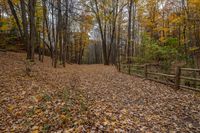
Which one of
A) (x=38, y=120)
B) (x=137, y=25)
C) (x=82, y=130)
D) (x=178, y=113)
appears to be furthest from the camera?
(x=137, y=25)

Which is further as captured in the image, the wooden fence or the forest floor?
the wooden fence

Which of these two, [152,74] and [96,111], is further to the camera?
[152,74]

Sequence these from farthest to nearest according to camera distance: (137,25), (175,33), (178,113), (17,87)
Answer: (137,25) → (175,33) → (17,87) → (178,113)

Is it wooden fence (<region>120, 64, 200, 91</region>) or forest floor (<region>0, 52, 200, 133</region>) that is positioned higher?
wooden fence (<region>120, 64, 200, 91</region>)

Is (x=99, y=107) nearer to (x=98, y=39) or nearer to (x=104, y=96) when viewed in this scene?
(x=104, y=96)

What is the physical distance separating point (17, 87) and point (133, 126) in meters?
5.06

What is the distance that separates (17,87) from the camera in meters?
6.96

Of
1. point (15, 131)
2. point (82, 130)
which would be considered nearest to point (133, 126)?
point (82, 130)

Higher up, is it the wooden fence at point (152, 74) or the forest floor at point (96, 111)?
the wooden fence at point (152, 74)

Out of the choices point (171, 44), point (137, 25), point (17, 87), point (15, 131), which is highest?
point (137, 25)

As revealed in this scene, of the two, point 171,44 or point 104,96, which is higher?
point 171,44

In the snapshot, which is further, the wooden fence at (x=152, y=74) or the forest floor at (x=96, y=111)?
the wooden fence at (x=152, y=74)

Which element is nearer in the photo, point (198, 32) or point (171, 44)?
point (171, 44)

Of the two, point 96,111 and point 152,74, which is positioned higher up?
point 152,74
